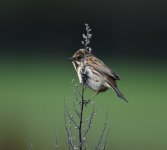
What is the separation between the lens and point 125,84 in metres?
25.2

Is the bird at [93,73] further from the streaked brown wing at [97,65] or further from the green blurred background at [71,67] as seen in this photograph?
the green blurred background at [71,67]

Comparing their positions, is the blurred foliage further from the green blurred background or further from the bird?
the bird

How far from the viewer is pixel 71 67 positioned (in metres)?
27.1

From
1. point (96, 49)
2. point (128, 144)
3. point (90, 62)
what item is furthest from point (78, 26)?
point (90, 62)

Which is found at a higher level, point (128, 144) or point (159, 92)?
point (159, 92)

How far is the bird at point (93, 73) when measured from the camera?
9078mm

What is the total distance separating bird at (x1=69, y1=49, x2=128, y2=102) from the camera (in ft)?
29.8


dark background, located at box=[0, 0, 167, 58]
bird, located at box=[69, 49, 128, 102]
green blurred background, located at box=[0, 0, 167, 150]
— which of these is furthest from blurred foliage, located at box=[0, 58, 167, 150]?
bird, located at box=[69, 49, 128, 102]

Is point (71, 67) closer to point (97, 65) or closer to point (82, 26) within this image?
point (82, 26)

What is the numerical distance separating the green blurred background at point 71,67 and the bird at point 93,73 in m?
7.23

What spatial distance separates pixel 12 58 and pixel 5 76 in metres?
1.84

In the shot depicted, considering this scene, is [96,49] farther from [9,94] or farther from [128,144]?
[128,144]

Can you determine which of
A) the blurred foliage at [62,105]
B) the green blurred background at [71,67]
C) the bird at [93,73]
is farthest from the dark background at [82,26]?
the bird at [93,73]

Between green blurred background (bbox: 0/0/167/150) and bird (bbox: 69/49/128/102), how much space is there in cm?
723
